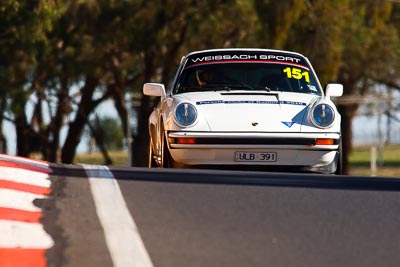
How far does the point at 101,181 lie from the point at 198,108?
6.90 ft

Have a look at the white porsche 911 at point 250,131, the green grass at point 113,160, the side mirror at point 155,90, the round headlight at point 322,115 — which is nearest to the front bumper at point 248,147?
the white porsche 911 at point 250,131

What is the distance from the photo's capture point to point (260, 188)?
8750 mm

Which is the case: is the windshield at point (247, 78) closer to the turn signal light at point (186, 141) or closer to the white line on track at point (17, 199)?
the turn signal light at point (186, 141)

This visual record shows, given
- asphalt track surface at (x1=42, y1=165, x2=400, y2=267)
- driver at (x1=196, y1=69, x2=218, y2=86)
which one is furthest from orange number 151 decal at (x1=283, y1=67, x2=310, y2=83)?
asphalt track surface at (x1=42, y1=165, x2=400, y2=267)

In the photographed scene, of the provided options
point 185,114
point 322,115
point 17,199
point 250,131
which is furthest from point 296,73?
point 17,199

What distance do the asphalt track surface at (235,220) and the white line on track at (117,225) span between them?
0.03m

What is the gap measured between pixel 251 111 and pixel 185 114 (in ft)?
2.23

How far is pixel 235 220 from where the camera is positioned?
291 inches

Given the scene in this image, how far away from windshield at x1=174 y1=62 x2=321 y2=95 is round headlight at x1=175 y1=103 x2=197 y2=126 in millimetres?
1025

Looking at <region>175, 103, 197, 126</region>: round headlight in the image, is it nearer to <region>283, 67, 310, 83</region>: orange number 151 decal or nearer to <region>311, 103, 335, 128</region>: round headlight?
<region>311, 103, 335, 128</region>: round headlight

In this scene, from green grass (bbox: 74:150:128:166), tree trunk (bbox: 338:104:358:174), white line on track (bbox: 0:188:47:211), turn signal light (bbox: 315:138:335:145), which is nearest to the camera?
white line on track (bbox: 0:188:47:211)

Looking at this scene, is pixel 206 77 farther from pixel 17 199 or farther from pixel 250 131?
pixel 17 199

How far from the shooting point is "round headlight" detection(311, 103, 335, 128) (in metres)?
10.8

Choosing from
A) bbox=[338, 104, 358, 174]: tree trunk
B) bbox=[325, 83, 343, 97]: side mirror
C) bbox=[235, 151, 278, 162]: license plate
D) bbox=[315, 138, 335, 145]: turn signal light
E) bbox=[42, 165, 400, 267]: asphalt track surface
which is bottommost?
bbox=[338, 104, 358, 174]: tree trunk
